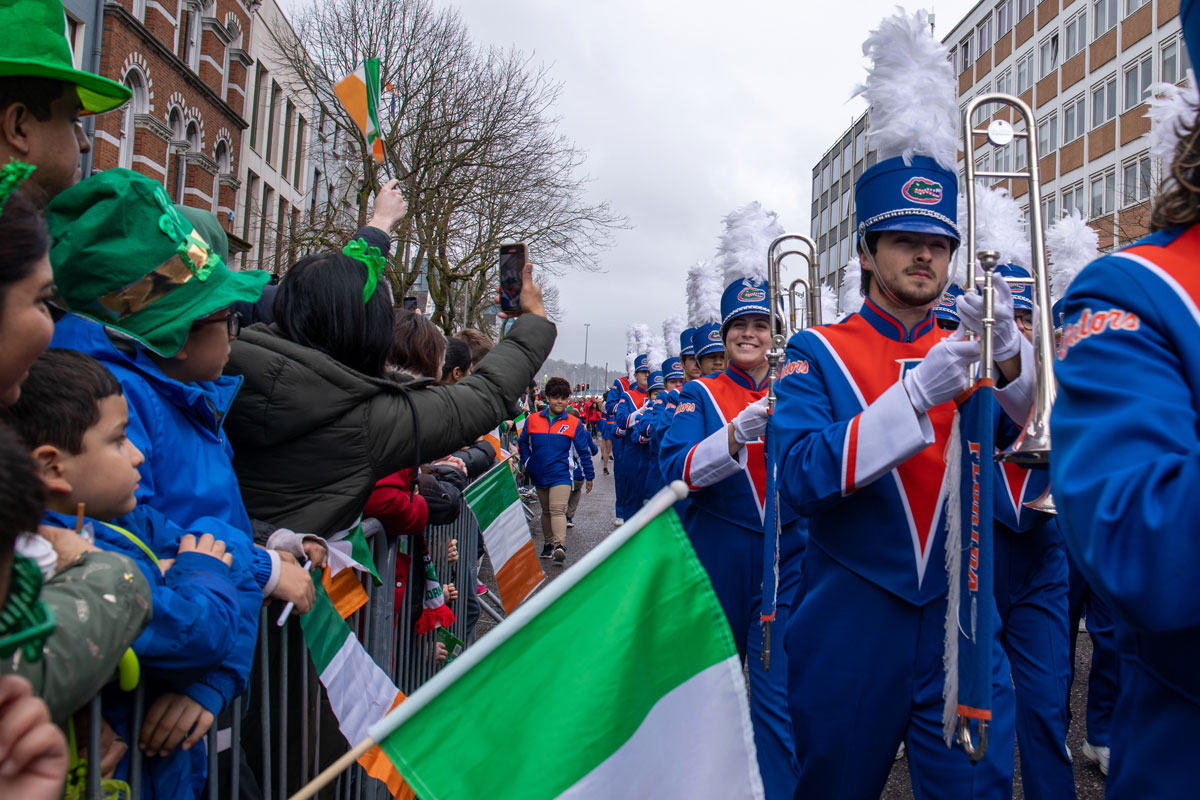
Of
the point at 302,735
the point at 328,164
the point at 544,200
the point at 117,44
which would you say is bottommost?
the point at 302,735

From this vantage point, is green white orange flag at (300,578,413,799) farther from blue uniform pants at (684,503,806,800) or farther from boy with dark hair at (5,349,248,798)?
blue uniform pants at (684,503,806,800)

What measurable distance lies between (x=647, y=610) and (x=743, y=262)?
168 inches

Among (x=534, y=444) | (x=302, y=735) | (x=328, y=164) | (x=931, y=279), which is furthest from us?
(x=328, y=164)

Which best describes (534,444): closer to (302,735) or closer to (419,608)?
(419,608)

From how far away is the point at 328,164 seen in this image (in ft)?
108

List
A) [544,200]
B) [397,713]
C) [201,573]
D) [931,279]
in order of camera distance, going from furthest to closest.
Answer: [544,200]
[931,279]
[201,573]
[397,713]

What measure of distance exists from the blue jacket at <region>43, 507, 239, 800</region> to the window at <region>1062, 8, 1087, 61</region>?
124ft

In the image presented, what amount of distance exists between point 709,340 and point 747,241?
1181mm

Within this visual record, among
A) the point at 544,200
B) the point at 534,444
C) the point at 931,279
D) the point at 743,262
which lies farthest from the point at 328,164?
the point at 931,279

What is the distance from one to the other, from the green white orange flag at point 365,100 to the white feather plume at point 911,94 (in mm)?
2051

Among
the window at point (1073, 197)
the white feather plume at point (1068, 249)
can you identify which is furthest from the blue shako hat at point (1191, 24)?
the window at point (1073, 197)

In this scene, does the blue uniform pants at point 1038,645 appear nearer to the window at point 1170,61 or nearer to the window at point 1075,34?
the window at point 1170,61

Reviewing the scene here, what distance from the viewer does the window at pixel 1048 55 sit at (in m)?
34.8

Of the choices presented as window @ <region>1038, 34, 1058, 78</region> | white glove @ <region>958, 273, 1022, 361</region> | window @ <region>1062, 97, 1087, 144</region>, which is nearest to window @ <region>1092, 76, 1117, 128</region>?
window @ <region>1062, 97, 1087, 144</region>
